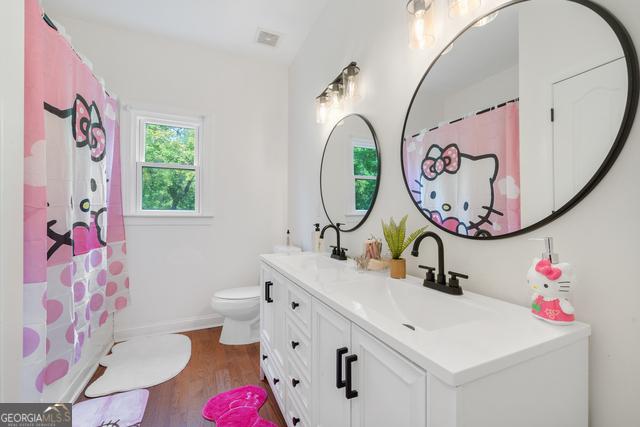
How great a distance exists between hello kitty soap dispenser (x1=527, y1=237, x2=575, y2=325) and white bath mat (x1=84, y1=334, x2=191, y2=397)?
84.8 inches

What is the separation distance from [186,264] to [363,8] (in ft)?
8.18

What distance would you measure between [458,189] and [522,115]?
1.06 feet

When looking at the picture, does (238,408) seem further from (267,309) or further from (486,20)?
(486,20)

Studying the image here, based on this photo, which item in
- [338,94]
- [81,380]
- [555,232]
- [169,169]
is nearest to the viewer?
[555,232]

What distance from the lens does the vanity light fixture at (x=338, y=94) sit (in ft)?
5.73

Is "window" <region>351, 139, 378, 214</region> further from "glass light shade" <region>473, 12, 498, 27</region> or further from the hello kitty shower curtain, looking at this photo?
the hello kitty shower curtain

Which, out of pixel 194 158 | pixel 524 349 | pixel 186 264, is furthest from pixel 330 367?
pixel 194 158

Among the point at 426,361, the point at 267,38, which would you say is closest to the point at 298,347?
the point at 426,361

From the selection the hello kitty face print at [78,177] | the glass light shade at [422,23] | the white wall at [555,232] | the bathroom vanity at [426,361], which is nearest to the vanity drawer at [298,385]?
the bathroom vanity at [426,361]

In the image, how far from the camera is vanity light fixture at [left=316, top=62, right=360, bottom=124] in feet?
5.73

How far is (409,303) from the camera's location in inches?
43.3

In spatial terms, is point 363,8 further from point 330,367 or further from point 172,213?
point 172,213

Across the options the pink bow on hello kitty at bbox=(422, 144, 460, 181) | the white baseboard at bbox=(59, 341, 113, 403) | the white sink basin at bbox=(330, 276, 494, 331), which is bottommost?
the white baseboard at bbox=(59, 341, 113, 403)

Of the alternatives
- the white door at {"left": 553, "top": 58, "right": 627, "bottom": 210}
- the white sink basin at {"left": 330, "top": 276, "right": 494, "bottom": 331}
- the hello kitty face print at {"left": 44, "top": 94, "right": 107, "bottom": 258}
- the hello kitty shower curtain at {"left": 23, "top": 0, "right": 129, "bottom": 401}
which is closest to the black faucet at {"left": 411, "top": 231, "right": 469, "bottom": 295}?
the white sink basin at {"left": 330, "top": 276, "right": 494, "bottom": 331}
